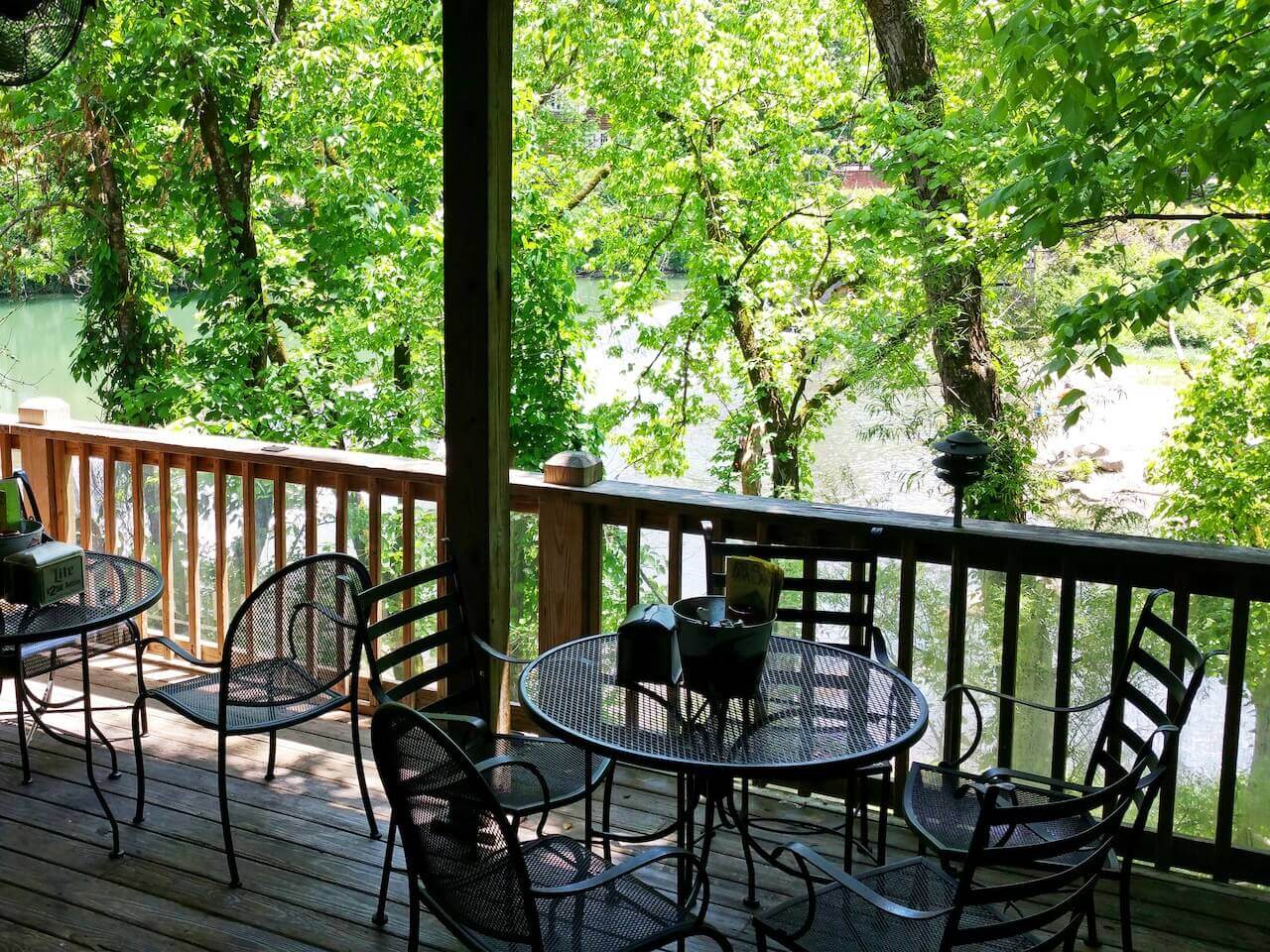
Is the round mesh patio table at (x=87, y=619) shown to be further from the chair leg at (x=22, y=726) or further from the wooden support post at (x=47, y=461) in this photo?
the wooden support post at (x=47, y=461)

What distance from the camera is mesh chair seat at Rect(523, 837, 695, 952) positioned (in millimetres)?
1996

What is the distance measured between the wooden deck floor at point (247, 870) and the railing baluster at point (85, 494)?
0.89m

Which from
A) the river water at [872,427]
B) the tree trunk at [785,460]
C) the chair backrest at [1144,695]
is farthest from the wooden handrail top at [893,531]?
the tree trunk at [785,460]

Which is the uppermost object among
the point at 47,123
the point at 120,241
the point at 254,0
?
the point at 254,0

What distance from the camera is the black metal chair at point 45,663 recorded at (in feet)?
11.1

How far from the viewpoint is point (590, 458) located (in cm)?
356

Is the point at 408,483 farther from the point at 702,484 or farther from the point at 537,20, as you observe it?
the point at 702,484

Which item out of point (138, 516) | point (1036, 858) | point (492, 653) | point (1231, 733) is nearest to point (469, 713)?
point (492, 653)

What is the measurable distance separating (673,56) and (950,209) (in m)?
3.02

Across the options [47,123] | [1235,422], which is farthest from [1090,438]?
[47,123]

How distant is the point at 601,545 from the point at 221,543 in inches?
57.8

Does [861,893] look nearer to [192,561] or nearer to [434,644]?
[434,644]

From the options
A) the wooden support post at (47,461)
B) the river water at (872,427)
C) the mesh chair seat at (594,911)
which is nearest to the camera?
the mesh chair seat at (594,911)

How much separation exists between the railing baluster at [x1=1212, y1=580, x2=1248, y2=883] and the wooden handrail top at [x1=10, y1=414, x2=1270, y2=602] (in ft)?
0.25
